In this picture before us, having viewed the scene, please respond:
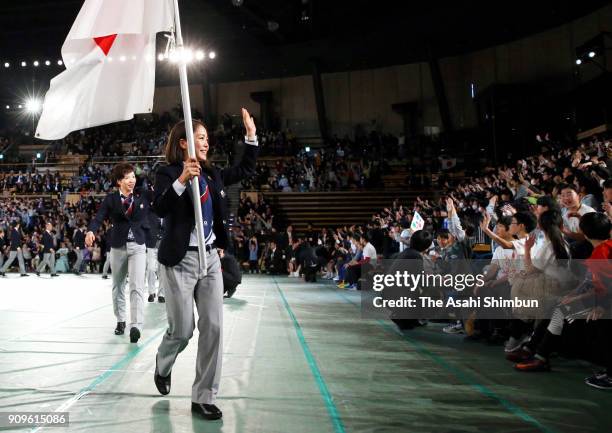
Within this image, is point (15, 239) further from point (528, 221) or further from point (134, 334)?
point (528, 221)

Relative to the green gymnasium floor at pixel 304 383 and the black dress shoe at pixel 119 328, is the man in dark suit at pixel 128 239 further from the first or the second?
the green gymnasium floor at pixel 304 383

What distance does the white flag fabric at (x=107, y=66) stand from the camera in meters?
3.67

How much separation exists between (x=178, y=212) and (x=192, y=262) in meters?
0.34

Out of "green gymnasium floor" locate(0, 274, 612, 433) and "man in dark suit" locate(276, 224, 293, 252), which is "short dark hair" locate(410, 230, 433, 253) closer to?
"green gymnasium floor" locate(0, 274, 612, 433)

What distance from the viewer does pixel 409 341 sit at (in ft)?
20.0

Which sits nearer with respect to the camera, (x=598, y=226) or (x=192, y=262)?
(x=192, y=262)

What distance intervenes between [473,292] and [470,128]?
2246cm

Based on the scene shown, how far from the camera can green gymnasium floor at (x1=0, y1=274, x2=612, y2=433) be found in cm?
323

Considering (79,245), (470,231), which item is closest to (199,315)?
(470,231)

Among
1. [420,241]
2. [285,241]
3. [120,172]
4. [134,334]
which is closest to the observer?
[134,334]

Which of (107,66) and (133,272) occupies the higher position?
(107,66)

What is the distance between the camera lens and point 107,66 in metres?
3.76

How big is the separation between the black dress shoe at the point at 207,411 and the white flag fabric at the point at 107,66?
197cm

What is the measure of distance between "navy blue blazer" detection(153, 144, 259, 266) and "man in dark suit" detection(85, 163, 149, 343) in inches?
102
